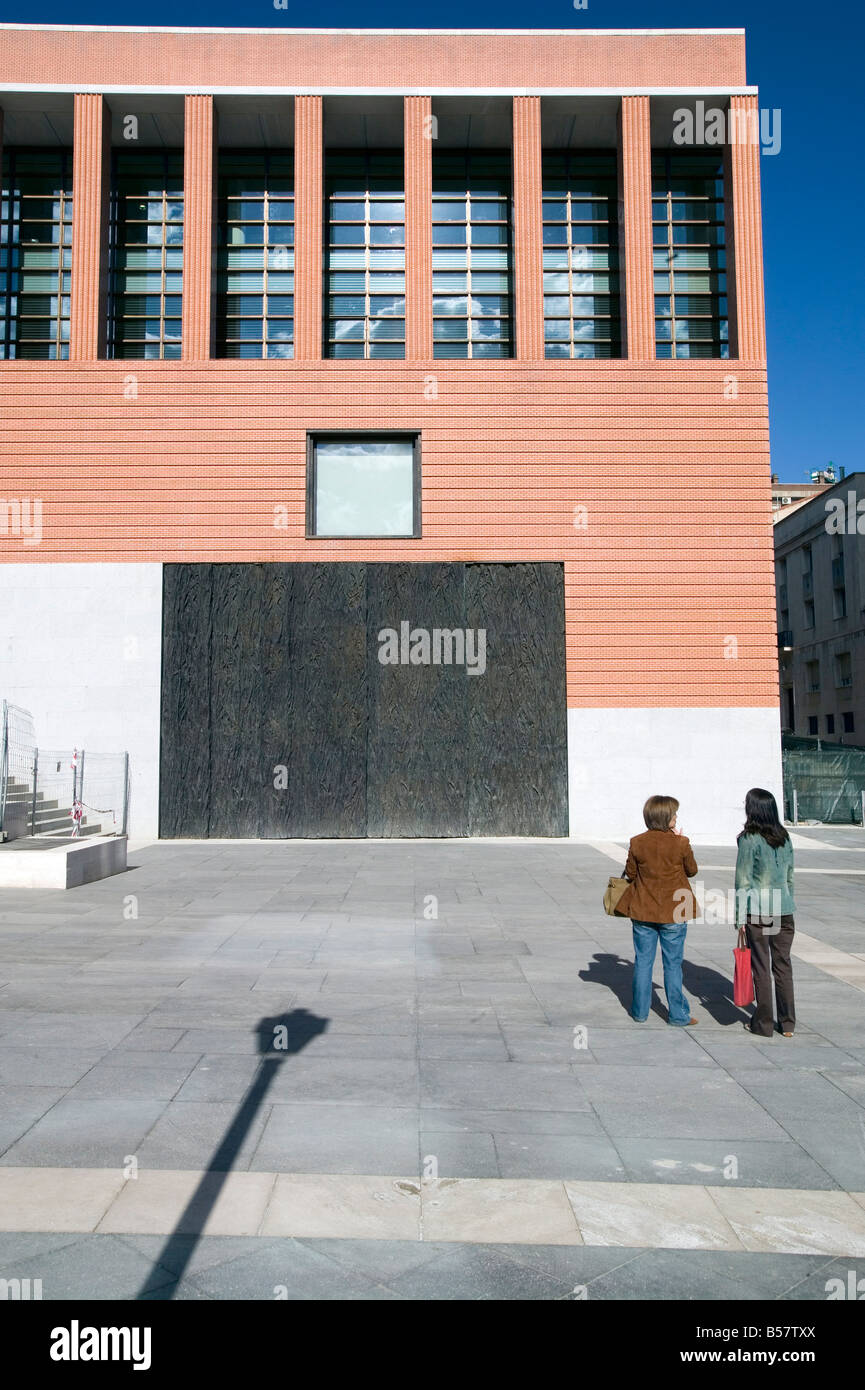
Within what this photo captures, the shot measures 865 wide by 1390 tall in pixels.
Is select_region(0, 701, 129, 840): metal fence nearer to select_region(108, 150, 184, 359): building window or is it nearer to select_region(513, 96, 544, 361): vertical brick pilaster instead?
select_region(108, 150, 184, 359): building window

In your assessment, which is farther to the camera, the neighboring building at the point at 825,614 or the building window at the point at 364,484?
the neighboring building at the point at 825,614

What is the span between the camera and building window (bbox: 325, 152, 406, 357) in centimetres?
2300

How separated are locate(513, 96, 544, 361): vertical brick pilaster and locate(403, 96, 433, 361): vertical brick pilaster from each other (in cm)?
194

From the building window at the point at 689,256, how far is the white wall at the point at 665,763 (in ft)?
28.5

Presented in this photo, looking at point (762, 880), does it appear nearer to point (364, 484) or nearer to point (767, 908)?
point (767, 908)

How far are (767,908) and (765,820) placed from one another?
64cm

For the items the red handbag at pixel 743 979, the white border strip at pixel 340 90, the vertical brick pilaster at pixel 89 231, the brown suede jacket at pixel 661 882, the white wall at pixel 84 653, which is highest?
the white border strip at pixel 340 90

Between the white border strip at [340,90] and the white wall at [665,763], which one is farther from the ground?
the white border strip at [340,90]

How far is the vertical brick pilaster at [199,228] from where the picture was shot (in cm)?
2203

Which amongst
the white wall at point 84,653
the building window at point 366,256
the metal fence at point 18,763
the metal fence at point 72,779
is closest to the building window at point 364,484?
the building window at point 366,256

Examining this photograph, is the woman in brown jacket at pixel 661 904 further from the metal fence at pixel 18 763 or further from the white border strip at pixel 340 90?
the white border strip at pixel 340 90

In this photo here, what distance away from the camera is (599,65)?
2262cm
